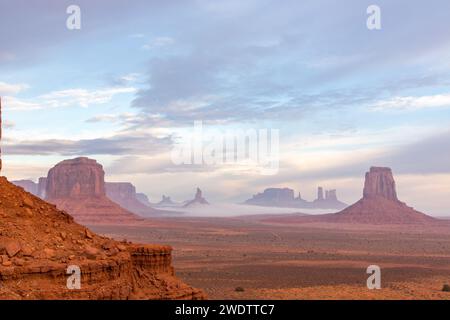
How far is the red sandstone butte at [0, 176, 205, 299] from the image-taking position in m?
16.9

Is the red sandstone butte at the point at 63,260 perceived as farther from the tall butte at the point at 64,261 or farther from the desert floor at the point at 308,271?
the desert floor at the point at 308,271

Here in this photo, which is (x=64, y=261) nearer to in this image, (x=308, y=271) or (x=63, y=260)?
(x=63, y=260)

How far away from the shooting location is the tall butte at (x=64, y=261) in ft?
55.4

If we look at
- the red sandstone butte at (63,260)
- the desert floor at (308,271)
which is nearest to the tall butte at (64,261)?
the red sandstone butte at (63,260)

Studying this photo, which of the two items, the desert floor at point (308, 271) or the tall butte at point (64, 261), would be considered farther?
the desert floor at point (308, 271)

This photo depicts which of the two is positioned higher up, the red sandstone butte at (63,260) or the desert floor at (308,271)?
the red sandstone butte at (63,260)

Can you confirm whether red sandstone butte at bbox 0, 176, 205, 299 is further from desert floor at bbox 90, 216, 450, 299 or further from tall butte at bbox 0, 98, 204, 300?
desert floor at bbox 90, 216, 450, 299

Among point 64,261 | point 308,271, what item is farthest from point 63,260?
point 308,271

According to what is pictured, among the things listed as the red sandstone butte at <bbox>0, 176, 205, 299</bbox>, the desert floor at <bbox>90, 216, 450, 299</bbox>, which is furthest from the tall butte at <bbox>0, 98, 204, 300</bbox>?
the desert floor at <bbox>90, 216, 450, 299</bbox>

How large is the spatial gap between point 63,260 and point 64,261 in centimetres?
5
